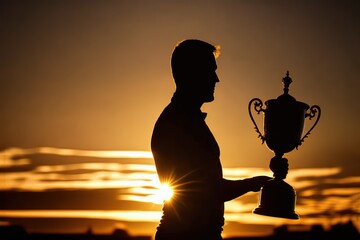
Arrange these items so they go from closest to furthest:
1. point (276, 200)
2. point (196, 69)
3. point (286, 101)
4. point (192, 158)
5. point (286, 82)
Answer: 1. point (192, 158)
2. point (196, 69)
3. point (276, 200)
4. point (286, 101)
5. point (286, 82)

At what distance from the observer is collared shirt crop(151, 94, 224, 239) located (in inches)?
274

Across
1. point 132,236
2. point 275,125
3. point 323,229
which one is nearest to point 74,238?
point 132,236

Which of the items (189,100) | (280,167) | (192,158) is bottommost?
(192,158)

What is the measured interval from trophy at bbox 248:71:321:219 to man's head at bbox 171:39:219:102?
109 centimetres

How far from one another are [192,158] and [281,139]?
167 centimetres

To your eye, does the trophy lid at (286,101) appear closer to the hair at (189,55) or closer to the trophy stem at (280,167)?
the trophy stem at (280,167)

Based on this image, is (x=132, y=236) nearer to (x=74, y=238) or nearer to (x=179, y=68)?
(x=74, y=238)

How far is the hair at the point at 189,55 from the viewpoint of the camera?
7172 millimetres

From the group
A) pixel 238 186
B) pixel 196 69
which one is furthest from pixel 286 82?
pixel 238 186

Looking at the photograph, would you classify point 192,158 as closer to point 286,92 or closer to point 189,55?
point 189,55

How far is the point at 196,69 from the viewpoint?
7.16m

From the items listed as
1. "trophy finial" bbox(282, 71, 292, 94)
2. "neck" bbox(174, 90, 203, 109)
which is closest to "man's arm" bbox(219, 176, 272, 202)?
"neck" bbox(174, 90, 203, 109)

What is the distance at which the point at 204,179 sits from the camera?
22.8 feet

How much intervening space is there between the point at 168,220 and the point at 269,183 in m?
1.27
